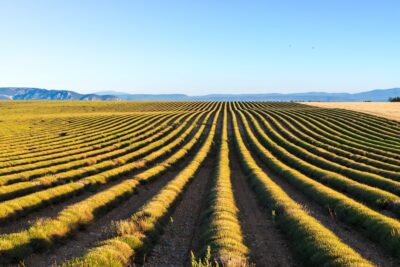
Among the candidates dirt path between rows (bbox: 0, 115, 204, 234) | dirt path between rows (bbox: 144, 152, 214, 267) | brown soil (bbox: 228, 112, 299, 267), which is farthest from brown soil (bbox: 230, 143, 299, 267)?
dirt path between rows (bbox: 0, 115, 204, 234)

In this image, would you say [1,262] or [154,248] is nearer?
[1,262]

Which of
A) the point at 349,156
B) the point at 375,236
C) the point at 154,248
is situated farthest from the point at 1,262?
the point at 349,156

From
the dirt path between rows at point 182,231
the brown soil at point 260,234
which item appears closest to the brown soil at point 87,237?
the dirt path between rows at point 182,231

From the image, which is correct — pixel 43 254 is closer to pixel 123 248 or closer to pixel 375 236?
pixel 123 248

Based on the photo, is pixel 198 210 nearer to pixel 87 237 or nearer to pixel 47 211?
pixel 87 237

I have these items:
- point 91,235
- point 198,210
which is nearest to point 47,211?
point 91,235

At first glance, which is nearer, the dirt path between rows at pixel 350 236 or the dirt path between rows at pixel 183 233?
the dirt path between rows at pixel 350 236

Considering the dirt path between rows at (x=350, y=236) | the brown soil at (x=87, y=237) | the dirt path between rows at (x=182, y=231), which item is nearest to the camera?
the brown soil at (x=87, y=237)

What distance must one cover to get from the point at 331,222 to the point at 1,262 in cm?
1481

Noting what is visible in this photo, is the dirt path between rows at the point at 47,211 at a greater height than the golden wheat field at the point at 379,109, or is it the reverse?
the dirt path between rows at the point at 47,211

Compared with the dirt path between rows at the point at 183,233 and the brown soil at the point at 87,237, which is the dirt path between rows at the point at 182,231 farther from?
the brown soil at the point at 87,237

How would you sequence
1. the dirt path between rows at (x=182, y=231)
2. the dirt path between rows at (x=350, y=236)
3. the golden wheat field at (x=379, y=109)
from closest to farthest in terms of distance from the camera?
the dirt path between rows at (x=350, y=236) → the dirt path between rows at (x=182, y=231) → the golden wheat field at (x=379, y=109)

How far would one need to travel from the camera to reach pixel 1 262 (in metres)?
12.8

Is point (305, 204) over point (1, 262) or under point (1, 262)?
under
